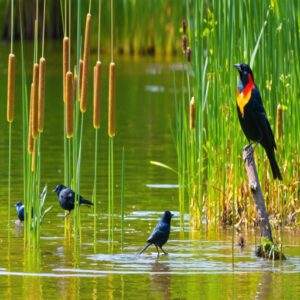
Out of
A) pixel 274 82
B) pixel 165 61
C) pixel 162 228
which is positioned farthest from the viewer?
pixel 165 61

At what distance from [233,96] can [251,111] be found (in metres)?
1.07

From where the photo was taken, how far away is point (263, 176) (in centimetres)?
1072

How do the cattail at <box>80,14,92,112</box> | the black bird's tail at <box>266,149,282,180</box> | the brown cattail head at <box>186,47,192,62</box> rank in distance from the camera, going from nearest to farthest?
the cattail at <box>80,14,92,112</box> → the black bird's tail at <box>266,149,282,180</box> → the brown cattail head at <box>186,47,192,62</box>

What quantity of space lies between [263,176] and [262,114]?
137cm

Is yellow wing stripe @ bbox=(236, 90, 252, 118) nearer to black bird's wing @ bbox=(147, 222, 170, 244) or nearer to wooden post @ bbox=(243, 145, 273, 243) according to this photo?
wooden post @ bbox=(243, 145, 273, 243)

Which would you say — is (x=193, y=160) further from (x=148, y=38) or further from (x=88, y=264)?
(x=148, y=38)

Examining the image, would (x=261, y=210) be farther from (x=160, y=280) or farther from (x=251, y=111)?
(x=160, y=280)

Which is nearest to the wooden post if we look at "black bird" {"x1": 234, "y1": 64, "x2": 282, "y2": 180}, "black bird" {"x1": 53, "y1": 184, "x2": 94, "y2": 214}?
"black bird" {"x1": 234, "y1": 64, "x2": 282, "y2": 180}

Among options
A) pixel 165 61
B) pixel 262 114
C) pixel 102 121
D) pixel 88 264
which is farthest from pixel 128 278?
Result: pixel 165 61

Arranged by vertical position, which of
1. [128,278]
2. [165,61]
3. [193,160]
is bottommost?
[128,278]

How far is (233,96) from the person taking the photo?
1048 cm

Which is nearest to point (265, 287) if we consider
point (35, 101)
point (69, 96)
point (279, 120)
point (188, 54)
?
point (69, 96)

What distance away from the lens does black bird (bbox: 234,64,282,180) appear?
9.41 m

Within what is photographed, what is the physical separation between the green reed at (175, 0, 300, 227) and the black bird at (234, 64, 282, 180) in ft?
2.47
